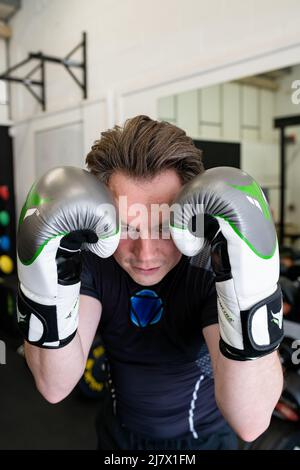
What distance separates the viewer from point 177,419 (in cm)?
91

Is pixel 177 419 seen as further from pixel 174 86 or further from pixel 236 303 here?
pixel 174 86

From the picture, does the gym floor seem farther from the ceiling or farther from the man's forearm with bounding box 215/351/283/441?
the ceiling

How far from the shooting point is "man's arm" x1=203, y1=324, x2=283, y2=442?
63 cm

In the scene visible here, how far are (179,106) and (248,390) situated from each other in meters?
1.73

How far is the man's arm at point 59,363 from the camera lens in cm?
72

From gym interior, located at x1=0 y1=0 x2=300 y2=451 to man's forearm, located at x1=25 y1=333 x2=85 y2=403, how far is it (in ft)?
1.81

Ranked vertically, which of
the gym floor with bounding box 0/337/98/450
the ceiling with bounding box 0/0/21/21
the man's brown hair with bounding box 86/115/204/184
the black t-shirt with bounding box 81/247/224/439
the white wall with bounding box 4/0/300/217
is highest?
the ceiling with bounding box 0/0/21/21

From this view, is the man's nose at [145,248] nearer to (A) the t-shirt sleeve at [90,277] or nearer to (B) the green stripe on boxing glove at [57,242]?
(B) the green stripe on boxing glove at [57,242]

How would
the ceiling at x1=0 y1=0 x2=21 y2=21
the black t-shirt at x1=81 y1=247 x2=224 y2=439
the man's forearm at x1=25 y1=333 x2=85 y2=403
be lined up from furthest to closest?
the ceiling at x1=0 y1=0 x2=21 y2=21, the black t-shirt at x1=81 y1=247 x2=224 y2=439, the man's forearm at x1=25 y1=333 x2=85 y2=403

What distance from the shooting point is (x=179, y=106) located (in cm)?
208

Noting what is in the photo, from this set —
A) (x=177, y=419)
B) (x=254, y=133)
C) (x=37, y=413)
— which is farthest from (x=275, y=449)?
(x=254, y=133)

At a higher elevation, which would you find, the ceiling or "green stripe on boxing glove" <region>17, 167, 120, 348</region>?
the ceiling

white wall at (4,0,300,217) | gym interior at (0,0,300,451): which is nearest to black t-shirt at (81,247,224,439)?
gym interior at (0,0,300,451)

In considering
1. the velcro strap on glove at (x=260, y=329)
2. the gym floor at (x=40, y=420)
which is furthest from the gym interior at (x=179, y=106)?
the velcro strap on glove at (x=260, y=329)
